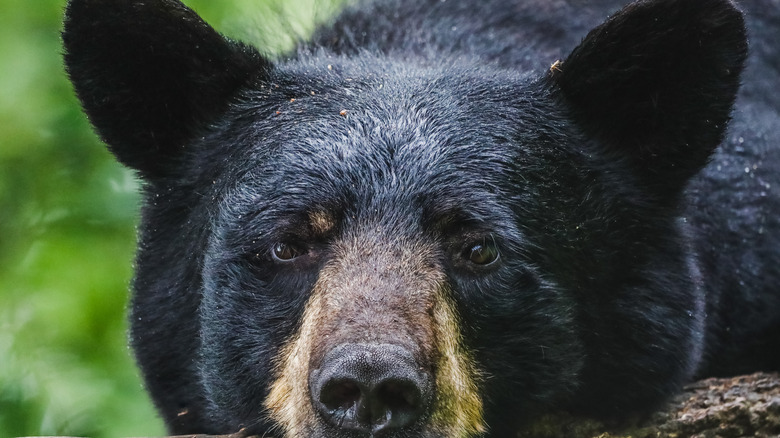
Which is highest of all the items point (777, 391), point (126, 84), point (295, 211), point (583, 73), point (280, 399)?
point (126, 84)

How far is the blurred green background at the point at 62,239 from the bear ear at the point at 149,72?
1.20 m

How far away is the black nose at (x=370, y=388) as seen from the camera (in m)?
3.69

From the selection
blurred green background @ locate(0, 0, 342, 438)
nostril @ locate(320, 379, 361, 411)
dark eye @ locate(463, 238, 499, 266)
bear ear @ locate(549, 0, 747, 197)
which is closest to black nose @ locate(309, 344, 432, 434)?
nostril @ locate(320, 379, 361, 411)

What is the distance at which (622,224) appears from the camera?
4.94 metres

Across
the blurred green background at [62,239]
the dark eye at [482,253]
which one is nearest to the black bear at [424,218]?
the dark eye at [482,253]

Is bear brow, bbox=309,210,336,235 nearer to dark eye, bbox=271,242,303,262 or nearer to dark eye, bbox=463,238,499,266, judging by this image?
dark eye, bbox=271,242,303,262

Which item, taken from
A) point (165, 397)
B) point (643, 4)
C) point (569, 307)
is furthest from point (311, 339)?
point (643, 4)

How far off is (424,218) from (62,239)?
150 inches

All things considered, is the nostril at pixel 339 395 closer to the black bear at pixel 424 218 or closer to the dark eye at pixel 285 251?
the black bear at pixel 424 218

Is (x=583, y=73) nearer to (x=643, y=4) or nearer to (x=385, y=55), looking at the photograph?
(x=643, y=4)

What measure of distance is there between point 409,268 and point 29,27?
174 inches

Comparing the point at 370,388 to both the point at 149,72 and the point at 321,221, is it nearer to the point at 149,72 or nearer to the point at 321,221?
the point at 321,221

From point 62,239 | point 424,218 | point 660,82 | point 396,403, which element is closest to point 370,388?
point 396,403

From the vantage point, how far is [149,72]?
16.9 ft
